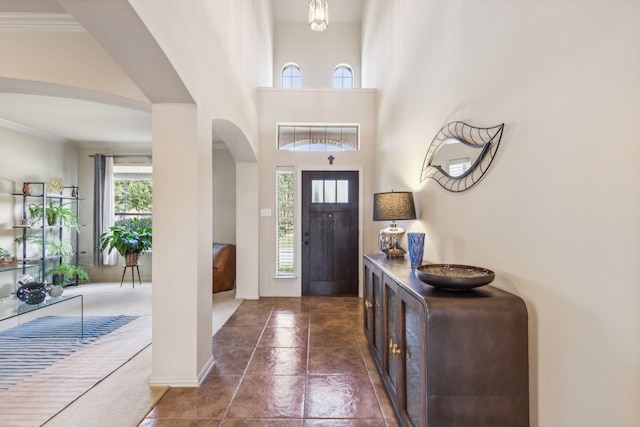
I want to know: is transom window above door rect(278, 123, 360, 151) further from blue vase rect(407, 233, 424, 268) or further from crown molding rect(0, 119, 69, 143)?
crown molding rect(0, 119, 69, 143)

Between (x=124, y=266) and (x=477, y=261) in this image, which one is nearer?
(x=477, y=261)

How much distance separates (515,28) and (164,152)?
2.34 metres

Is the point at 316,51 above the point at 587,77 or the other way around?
above

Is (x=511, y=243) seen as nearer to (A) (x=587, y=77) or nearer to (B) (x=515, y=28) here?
(A) (x=587, y=77)


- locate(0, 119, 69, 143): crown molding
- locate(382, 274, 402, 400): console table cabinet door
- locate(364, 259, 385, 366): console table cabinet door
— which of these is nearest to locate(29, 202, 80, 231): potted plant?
locate(0, 119, 69, 143): crown molding

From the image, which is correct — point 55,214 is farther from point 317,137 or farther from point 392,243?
point 392,243

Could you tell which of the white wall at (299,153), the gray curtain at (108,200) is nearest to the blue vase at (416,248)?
the white wall at (299,153)

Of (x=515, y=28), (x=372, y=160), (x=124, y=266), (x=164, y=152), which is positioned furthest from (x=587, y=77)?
(x=124, y=266)

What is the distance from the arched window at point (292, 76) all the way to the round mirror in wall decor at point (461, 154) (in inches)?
157

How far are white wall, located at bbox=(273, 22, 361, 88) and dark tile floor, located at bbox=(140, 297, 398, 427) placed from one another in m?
4.48

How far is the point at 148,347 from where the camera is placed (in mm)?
2906

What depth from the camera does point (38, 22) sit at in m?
2.12

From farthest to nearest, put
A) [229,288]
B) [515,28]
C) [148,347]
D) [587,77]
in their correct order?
[229,288] → [148,347] → [515,28] → [587,77]

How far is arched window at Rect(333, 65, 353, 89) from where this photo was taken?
Answer: 561 cm
